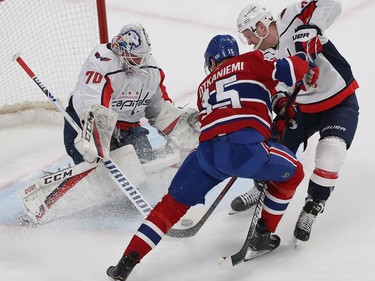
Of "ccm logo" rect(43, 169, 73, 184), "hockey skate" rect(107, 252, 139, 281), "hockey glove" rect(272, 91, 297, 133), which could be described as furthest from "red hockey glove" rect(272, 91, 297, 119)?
"ccm logo" rect(43, 169, 73, 184)

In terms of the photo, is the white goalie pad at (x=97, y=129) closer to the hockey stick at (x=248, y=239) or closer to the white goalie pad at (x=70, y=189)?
the white goalie pad at (x=70, y=189)

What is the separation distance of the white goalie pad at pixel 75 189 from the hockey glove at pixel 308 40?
2.70 feet

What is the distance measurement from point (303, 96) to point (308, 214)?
478mm

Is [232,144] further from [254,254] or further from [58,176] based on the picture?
[58,176]

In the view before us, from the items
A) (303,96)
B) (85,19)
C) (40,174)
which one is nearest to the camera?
(303,96)

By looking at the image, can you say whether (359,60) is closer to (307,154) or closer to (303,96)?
(307,154)

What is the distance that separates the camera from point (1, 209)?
10.8 feet

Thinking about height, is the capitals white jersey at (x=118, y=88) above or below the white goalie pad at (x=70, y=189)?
above

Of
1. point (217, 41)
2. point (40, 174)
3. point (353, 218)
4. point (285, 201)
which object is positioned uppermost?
point (217, 41)

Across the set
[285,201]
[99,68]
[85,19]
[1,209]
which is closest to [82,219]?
[1,209]

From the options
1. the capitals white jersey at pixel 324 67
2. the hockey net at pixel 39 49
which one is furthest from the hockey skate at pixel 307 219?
the hockey net at pixel 39 49

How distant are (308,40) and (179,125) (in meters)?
0.87

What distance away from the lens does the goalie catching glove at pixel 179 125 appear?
3369mm

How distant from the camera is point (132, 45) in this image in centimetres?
306
